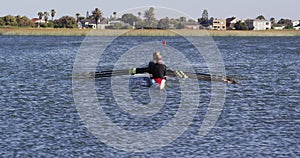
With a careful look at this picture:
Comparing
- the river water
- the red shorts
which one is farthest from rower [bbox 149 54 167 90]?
the river water

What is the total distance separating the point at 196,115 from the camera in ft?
97.0

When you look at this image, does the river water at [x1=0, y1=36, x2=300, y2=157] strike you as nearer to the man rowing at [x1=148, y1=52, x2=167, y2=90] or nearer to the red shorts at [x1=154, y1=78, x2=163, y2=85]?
the man rowing at [x1=148, y1=52, x2=167, y2=90]

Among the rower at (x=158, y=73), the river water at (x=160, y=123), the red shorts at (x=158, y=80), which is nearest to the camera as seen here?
the river water at (x=160, y=123)

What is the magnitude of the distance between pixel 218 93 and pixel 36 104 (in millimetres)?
11868

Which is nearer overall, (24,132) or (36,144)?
(36,144)

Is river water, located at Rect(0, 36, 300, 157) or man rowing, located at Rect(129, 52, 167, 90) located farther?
man rowing, located at Rect(129, 52, 167, 90)

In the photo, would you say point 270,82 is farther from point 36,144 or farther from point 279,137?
point 36,144

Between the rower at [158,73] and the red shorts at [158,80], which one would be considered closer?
the red shorts at [158,80]

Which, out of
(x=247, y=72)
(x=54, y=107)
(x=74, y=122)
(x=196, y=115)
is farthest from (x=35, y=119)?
(x=247, y=72)

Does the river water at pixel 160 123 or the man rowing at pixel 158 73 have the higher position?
the man rowing at pixel 158 73

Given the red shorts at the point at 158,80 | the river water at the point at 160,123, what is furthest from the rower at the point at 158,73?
the river water at the point at 160,123

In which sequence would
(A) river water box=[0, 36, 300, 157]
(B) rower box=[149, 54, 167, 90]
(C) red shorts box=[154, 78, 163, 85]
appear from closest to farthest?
(A) river water box=[0, 36, 300, 157], (C) red shorts box=[154, 78, 163, 85], (B) rower box=[149, 54, 167, 90]

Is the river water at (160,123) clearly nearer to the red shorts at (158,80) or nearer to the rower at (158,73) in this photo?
the rower at (158,73)

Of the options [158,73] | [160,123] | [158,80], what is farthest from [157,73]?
[160,123]
